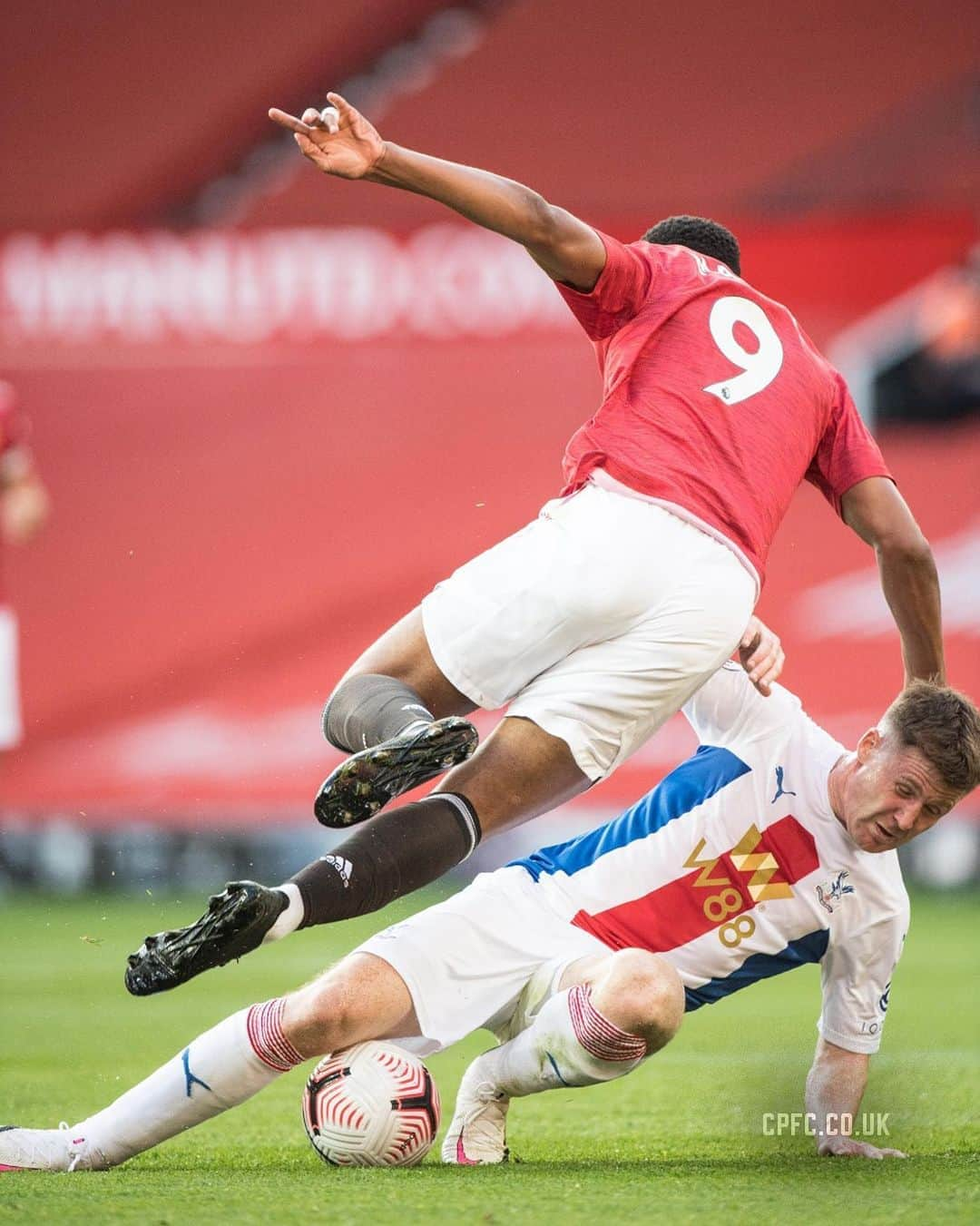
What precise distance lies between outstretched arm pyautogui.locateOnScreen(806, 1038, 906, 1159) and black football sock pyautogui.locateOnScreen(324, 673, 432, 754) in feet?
3.77

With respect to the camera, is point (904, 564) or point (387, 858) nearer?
point (387, 858)

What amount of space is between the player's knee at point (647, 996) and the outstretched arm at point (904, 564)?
108cm

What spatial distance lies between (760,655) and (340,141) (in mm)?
1360

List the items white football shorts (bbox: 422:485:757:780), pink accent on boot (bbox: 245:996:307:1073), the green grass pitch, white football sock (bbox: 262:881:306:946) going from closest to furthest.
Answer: the green grass pitch → white football sock (bbox: 262:881:306:946) → pink accent on boot (bbox: 245:996:307:1073) → white football shorts (bbox: 422:485:757:780)

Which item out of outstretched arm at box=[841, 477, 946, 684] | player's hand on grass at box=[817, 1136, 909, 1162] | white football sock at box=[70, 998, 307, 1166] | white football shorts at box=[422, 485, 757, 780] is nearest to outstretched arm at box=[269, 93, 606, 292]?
white football shorts at box=[422, 485, 757, 780]

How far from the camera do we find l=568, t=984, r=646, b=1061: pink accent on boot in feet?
11.1

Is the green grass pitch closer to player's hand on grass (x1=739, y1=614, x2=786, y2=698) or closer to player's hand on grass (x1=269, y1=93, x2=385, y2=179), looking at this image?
player's hand on grass (x1=739, y1=614, x2=786, y2=698)

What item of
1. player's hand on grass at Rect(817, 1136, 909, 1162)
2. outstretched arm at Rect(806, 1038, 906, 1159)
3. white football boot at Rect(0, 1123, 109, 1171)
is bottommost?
player's hand on grass at Rect(817, 1136, 909, 1162)

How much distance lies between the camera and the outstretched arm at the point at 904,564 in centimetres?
413

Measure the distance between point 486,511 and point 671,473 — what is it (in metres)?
6.35

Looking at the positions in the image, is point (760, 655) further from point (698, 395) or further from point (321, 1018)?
point (321, 1018)

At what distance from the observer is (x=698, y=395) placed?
377 centimetres

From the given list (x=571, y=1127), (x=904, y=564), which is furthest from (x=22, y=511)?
(x=904, y=564)

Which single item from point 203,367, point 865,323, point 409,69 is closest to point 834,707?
point 865,323
